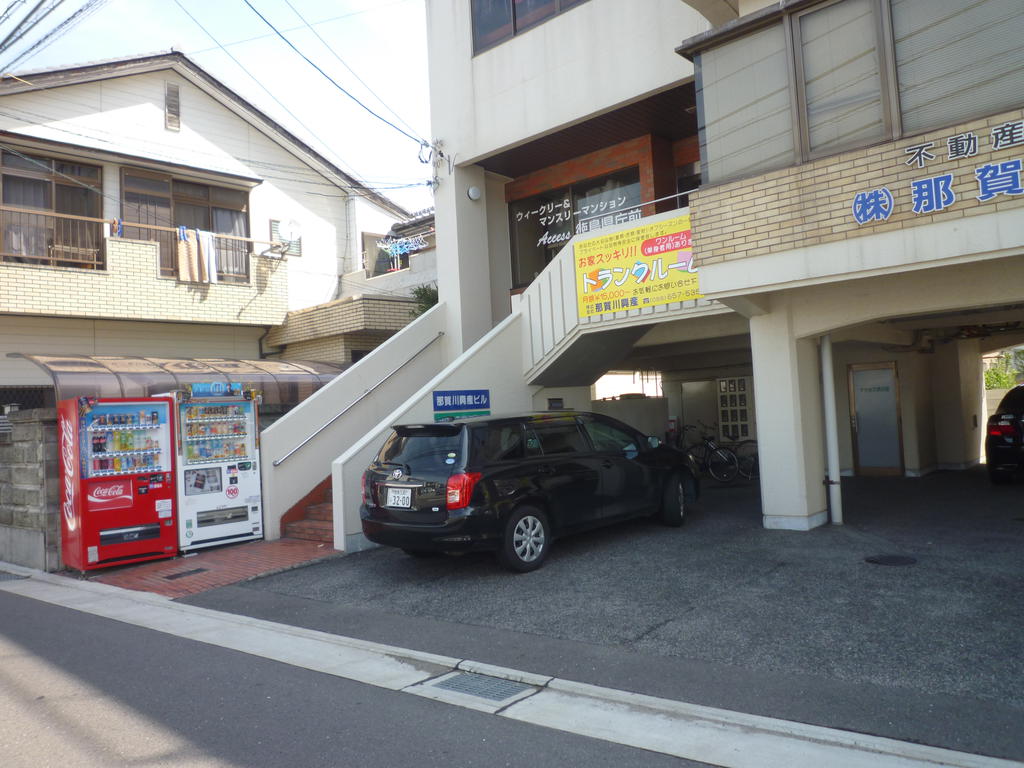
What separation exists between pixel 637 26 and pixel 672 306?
444 centimetres

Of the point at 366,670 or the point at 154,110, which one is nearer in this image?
the point at 366,670

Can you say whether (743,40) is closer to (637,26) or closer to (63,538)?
(637,26)

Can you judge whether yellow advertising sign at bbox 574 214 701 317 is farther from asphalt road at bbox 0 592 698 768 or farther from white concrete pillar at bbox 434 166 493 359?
asphalt road at bbox 0 592 698 768

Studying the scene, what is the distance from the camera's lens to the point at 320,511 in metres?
10.8

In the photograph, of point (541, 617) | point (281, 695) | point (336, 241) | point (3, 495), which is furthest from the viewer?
point (336, 241)

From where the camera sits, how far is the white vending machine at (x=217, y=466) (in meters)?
9.85

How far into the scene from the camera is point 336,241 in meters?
19.5

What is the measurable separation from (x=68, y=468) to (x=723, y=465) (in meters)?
10.4

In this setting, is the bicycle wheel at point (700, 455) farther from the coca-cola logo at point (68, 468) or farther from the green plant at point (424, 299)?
the coca-cola logo at point (68, 468)

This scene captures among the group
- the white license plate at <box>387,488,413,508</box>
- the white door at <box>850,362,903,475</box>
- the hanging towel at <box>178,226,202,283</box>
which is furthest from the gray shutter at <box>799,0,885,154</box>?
the hanging towel at <box>178,226,202,283</box>

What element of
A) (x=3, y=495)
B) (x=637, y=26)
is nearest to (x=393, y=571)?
(x=3, y=495)

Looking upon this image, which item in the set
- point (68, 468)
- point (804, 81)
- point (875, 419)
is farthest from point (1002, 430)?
point (68, 468)

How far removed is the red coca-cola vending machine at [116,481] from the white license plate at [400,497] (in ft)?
12.3

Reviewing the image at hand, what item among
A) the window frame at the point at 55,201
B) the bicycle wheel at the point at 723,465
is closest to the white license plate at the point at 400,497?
the bicycle wheel at the point at 723,465
